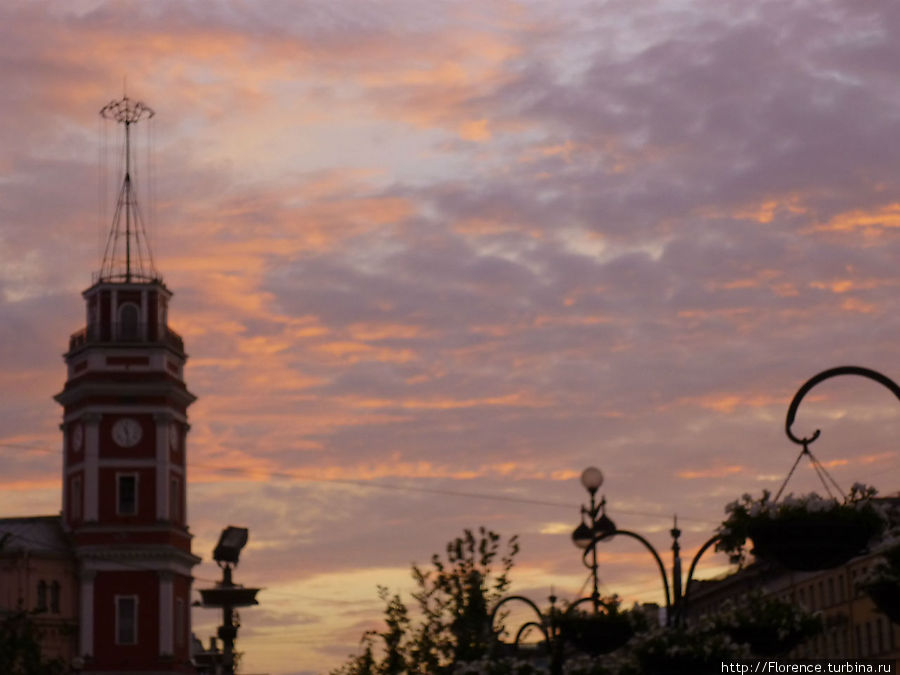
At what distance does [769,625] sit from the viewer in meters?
27.5

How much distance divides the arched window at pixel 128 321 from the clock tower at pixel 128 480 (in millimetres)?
90

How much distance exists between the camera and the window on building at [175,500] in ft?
405

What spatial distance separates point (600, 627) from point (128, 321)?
95.6 meters

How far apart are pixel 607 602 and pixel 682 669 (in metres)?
4.74

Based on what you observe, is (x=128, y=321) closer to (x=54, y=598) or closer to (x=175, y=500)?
(x=175, y=500)

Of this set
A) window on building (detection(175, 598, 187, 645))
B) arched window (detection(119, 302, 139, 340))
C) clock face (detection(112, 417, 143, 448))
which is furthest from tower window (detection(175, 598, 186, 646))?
arched window (detection(119, 302, 139, 340))

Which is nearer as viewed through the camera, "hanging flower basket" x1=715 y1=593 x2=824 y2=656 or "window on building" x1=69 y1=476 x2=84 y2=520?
"hanging flower basket" x1=715 y1=593 x2=824 y2=656

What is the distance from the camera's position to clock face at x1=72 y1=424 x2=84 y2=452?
123 meters

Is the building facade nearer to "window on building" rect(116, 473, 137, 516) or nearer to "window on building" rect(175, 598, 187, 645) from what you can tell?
"window on building" rect(175, 598, 187, 645)

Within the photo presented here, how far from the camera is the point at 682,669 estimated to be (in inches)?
1103

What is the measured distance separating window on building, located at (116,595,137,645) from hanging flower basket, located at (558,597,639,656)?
89541 millimetres

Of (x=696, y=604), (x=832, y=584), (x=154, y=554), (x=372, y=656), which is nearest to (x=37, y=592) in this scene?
(x=154, y=554)

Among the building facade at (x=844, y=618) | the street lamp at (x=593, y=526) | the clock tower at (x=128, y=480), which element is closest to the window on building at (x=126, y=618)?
the clock tower at (x=128, y=480)

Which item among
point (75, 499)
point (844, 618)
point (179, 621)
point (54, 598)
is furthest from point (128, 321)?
point (844, 618)
